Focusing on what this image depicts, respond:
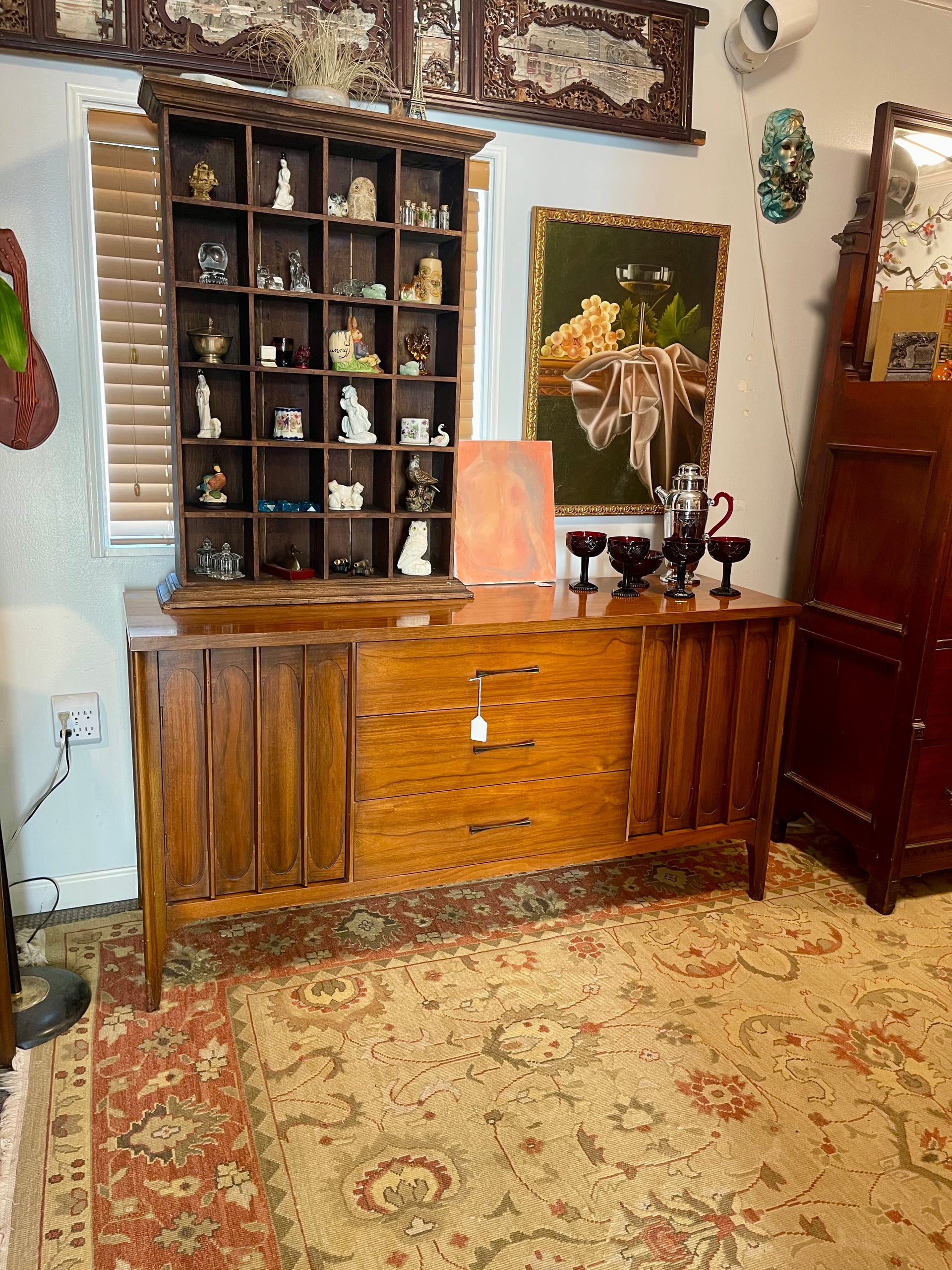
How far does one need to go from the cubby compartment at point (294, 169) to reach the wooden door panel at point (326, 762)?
1.10m

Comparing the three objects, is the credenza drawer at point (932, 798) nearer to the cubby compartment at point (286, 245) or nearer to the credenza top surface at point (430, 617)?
the credenza top surface at point (430, 617)

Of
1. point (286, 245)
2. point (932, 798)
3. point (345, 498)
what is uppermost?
point (286, 245)

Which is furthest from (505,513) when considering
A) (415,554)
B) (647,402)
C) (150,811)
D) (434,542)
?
(150,811)

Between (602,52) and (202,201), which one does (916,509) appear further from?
(202,201)

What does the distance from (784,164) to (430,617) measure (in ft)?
6.06

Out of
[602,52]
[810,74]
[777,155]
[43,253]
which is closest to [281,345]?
[43,253]

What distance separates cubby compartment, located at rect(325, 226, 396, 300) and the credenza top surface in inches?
31.9

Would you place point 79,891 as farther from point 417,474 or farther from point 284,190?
point 284,190

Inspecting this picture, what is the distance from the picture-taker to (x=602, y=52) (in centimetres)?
268

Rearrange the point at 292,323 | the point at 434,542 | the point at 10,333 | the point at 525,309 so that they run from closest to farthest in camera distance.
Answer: the point at 10,333 → the point at 292,323 → the point at 434,542 → the point at 525,309

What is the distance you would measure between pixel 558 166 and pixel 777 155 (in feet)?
2.38

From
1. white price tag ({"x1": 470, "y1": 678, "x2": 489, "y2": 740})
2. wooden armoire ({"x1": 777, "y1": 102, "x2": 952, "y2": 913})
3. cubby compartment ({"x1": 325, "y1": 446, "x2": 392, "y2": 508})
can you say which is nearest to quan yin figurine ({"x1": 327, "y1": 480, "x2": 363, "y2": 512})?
cubby compartment ({"x1": 325, "y1": 446, "x2": 392, "y2": 508})

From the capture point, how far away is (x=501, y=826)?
246cm

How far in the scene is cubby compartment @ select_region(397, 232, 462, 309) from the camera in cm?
248
